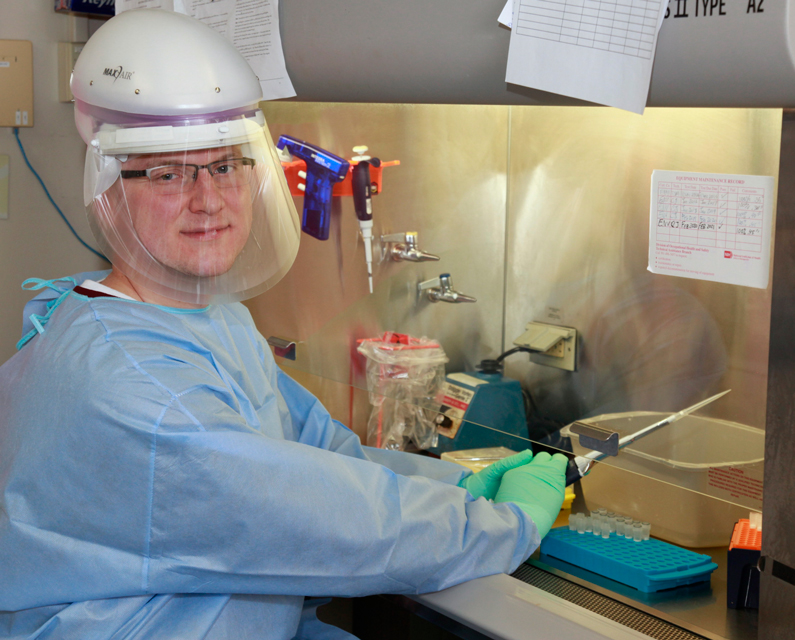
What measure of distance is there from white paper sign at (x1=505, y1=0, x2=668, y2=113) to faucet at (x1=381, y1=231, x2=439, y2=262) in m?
0.60

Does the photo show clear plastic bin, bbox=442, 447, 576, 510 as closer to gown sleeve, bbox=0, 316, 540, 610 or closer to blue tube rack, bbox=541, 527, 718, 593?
blue tube rack, bbox=541, 527, 718, 593

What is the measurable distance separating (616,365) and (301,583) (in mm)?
642

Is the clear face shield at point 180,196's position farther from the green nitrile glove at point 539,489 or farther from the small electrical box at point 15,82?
the small electrical box at point 15,82

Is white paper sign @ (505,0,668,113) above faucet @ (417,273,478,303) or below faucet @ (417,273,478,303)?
above

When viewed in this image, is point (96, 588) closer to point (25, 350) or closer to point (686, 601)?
point (25, 350)

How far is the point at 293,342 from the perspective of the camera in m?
1.76

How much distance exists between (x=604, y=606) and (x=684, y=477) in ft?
0.72

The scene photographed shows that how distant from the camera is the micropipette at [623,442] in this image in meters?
1.08

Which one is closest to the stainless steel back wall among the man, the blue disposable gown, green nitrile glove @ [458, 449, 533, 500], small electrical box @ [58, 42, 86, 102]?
green nitrile glove @ [458, 449, 533, 500]

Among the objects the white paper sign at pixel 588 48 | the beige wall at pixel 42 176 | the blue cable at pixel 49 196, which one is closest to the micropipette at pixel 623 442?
the white paper sign at pixel 588 48

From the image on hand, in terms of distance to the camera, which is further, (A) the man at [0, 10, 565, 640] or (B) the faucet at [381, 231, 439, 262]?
(B) the faucet at [381, 231, 439, 262]

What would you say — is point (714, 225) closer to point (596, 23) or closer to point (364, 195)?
point (596, 23)

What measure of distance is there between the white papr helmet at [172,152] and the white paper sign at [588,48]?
1.23 feet

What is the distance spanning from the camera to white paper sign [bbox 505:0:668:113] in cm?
83
